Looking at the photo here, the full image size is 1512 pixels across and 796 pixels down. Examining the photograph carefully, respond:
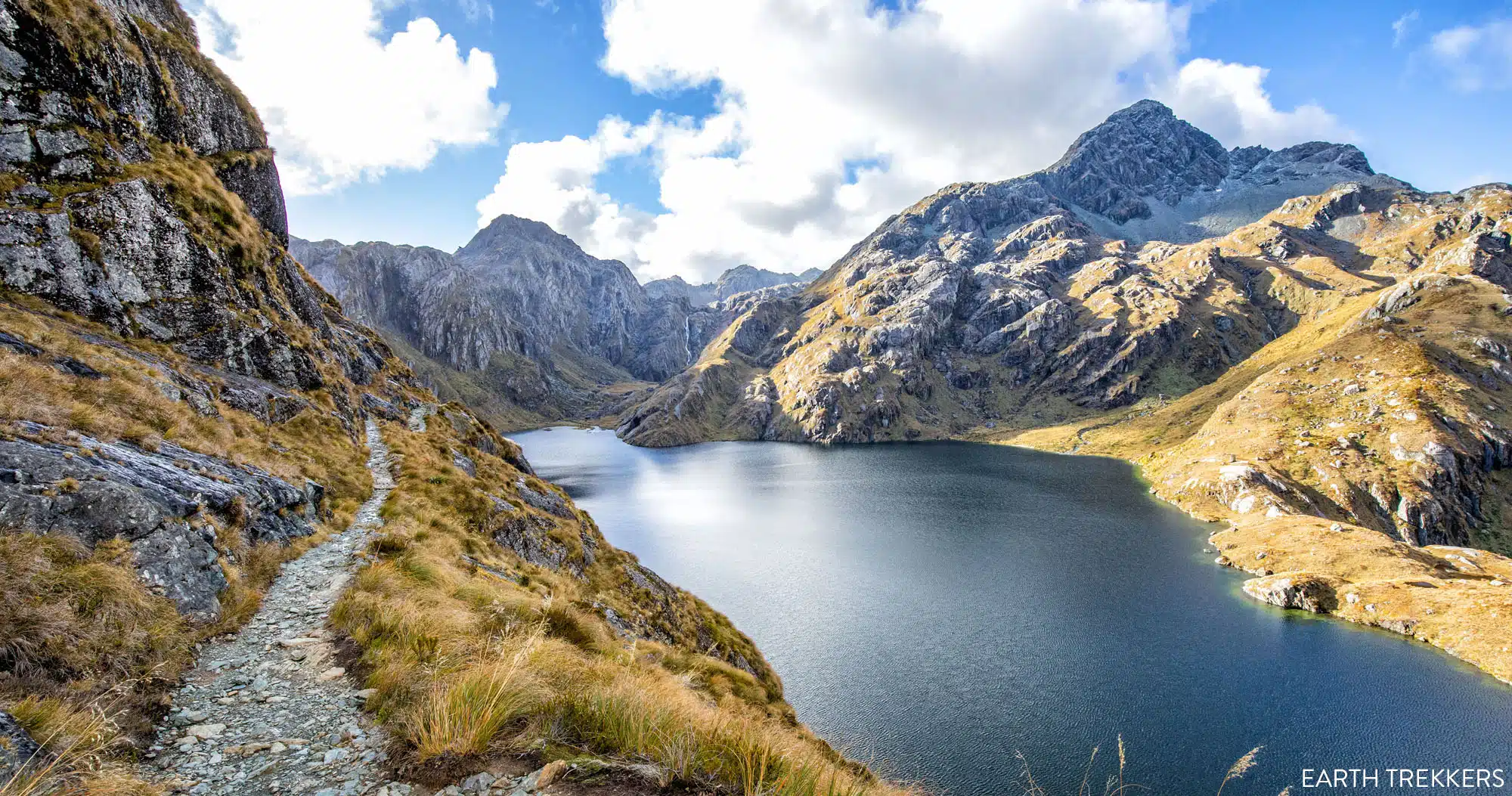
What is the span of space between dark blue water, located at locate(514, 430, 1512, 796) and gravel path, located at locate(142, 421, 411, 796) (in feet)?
91.1

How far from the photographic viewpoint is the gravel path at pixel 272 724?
6.12 meters

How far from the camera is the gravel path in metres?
6.12

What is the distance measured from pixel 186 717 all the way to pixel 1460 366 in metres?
215

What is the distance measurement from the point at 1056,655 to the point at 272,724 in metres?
58.6

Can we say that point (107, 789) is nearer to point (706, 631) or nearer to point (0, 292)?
point (0, 292)

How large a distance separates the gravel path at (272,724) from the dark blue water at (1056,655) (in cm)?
2777

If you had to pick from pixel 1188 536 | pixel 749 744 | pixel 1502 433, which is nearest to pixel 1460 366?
pixel 1502 433

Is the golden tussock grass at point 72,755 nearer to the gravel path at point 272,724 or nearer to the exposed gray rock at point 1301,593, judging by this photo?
the gravel path at point 272,724

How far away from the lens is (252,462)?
1897 cm

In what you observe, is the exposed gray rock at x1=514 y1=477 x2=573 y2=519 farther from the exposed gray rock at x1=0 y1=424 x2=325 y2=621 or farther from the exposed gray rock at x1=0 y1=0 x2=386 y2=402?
the exposed gray rock at x1=0 y1=424 x2=325 y2=621

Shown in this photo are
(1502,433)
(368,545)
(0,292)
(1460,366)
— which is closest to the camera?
(368,545)

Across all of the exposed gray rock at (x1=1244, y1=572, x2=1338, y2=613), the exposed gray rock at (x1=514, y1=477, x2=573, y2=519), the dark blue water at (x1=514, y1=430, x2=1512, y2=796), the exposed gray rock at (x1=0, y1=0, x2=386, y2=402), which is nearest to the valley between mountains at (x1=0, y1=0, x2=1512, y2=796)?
the exposed gray rock at (x1=0, y1=0, x2=386, y2=402)

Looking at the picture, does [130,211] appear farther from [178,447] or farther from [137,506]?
[137,506]

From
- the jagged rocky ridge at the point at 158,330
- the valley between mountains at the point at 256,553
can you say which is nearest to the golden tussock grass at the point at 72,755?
the valley between mountains at the point at 256,553
